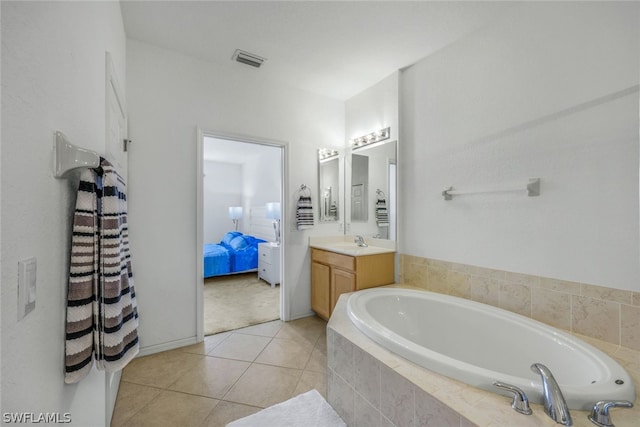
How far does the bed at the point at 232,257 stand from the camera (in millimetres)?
4434

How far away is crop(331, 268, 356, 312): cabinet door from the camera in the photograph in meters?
2.49

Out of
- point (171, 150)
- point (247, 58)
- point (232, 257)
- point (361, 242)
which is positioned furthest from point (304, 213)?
point (232, 257)

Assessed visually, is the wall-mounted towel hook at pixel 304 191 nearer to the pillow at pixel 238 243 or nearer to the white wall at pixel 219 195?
the pillow at pixel 238 243

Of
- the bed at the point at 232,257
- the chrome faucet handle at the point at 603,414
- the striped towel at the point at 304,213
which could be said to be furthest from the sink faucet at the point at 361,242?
the bed at the point at 232,257

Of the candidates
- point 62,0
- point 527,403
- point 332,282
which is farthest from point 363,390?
point 62,0

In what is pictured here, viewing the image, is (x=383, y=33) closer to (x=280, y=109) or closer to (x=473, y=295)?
(x=280, y=109)

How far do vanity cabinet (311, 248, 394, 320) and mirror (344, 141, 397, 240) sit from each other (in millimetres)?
Result: 355

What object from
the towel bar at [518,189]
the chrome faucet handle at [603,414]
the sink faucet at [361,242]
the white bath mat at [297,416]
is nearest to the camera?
the chrome faucet handle at [603,414]

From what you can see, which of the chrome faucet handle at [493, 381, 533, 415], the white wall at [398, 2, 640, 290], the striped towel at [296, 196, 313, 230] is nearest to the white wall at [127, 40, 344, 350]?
the striped towel at [296, 196, 313, 230]

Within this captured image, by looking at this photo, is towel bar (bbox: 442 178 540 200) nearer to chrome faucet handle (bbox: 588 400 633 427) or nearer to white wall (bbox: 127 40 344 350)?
chrome faucet handle (bbox: 588 400 633 427)

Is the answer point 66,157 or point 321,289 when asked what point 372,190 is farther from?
point 66,157

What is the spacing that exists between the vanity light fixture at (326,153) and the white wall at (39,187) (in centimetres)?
234

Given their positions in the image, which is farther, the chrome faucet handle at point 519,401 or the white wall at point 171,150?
the white wall at point 171,150

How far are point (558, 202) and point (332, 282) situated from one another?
190cm
